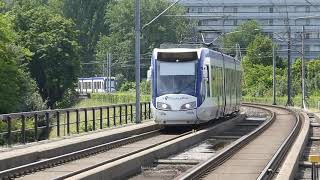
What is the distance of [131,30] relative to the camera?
126 meters

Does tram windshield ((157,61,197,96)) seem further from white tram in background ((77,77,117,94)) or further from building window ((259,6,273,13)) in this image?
building window ((259,6,273,13))

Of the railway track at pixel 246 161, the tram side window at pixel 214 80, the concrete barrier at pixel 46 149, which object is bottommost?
the railway track at pixel 246 161

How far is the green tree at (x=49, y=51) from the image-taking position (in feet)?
246

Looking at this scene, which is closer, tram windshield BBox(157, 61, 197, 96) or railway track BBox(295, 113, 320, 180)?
railway track BBox(295, 113, 320, 180)

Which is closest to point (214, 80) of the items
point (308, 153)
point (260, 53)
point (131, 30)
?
point (308, 153)

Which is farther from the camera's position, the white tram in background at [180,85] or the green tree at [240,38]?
the green tree at [240,38]

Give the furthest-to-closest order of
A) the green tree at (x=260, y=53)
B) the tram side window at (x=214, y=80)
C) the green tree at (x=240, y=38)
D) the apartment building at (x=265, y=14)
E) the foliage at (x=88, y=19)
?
the apartment building at (x=265, y=14)
the green tree at (x=240, y=38)
the foliage at (x=88, y=19)
the green tree at (x=260, y=53)
the tram side window at (x=214, y=80)

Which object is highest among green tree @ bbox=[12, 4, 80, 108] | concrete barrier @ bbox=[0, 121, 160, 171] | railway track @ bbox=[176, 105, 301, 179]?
green tree @ bbox=[12, 4, 80, 108]

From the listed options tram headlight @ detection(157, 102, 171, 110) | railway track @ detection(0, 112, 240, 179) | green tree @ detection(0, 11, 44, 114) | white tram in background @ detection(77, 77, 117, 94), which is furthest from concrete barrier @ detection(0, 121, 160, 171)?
white tram in background @ detection(77, 77, 117, 94)

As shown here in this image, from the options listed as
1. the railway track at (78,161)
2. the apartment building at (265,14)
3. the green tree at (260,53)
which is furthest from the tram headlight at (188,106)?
the apartment building at (265,14)

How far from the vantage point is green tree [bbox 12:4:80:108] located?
246ft

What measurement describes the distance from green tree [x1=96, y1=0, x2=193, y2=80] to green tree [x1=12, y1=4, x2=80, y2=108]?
144 ft

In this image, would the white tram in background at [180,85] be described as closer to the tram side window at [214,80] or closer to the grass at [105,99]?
the tram side window at [214,80]

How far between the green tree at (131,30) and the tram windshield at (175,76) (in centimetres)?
9207
